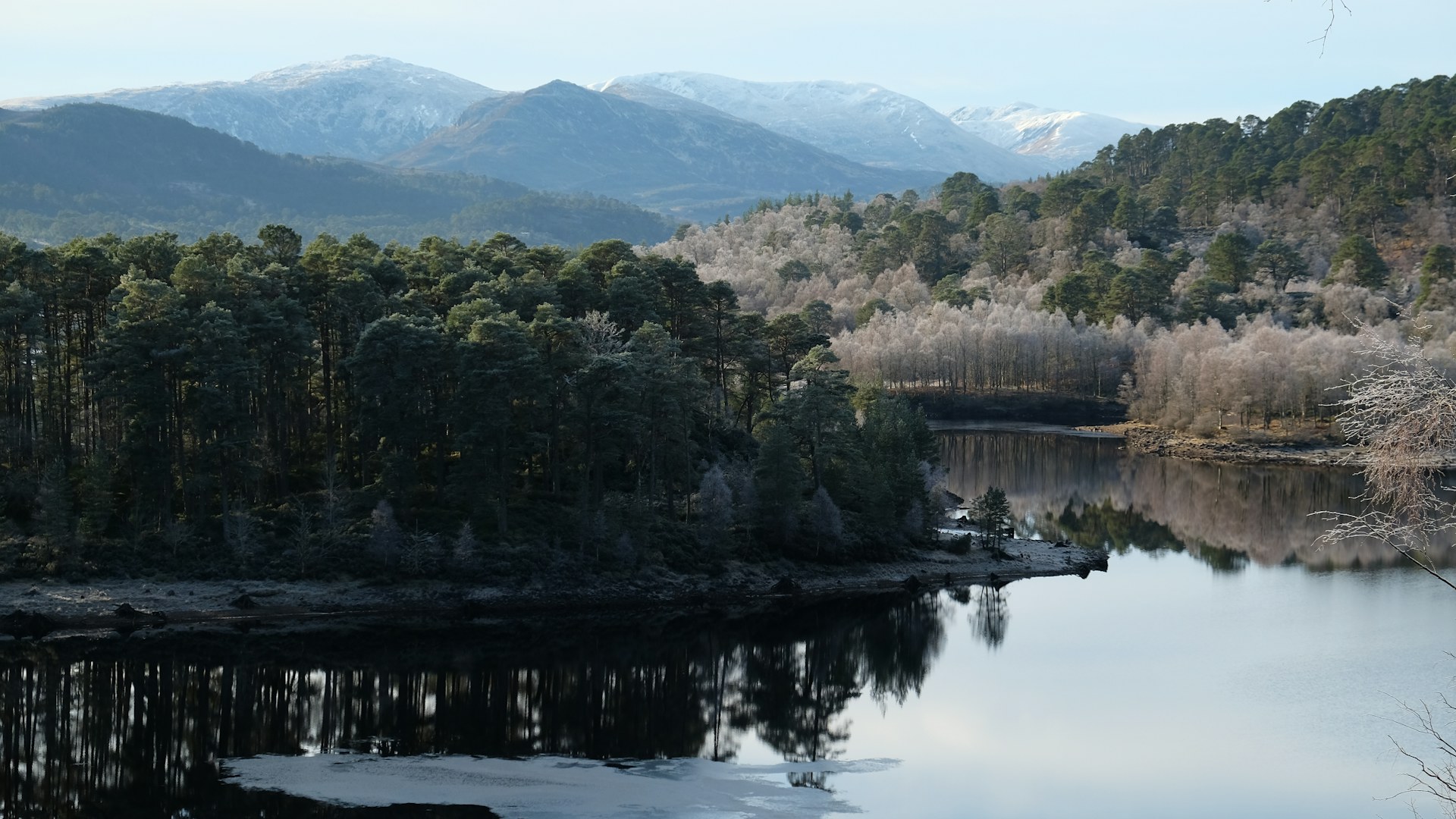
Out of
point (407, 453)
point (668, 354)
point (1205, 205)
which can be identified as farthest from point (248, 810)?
point (1205, 205)

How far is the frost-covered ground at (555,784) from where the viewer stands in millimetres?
28328

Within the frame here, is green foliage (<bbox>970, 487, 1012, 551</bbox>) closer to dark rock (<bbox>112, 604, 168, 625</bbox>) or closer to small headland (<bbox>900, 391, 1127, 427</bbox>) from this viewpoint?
A: dark rock (<bbox>112, 604, 168, 625</bbox>)

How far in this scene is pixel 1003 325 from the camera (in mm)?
133875

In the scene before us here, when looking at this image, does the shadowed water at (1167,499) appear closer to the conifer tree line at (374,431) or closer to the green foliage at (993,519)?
the green foliage at (993,519)

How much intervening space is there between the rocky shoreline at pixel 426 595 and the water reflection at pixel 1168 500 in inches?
449

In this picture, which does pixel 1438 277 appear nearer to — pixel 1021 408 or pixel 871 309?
pixel 1021 408

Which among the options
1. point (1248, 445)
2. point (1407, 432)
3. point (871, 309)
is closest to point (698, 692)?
point (1407, 432)

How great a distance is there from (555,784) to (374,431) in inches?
1000

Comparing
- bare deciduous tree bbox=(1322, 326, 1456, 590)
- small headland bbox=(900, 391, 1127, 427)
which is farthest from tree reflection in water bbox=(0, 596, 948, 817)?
small headland bbox=(900, 391, 1127, 427)

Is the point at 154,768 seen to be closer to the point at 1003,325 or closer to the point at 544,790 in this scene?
the point at 544,790

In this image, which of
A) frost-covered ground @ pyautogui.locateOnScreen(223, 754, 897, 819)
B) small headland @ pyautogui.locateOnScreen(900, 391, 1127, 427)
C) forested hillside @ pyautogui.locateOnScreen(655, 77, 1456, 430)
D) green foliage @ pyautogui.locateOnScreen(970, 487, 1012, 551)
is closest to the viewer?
frost-covered ground @ pyautogui.locateOnScreen(223, 754, 897, 819)

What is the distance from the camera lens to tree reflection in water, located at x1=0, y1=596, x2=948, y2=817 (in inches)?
1190

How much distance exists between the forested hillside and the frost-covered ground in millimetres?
75784

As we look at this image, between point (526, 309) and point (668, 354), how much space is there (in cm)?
660
